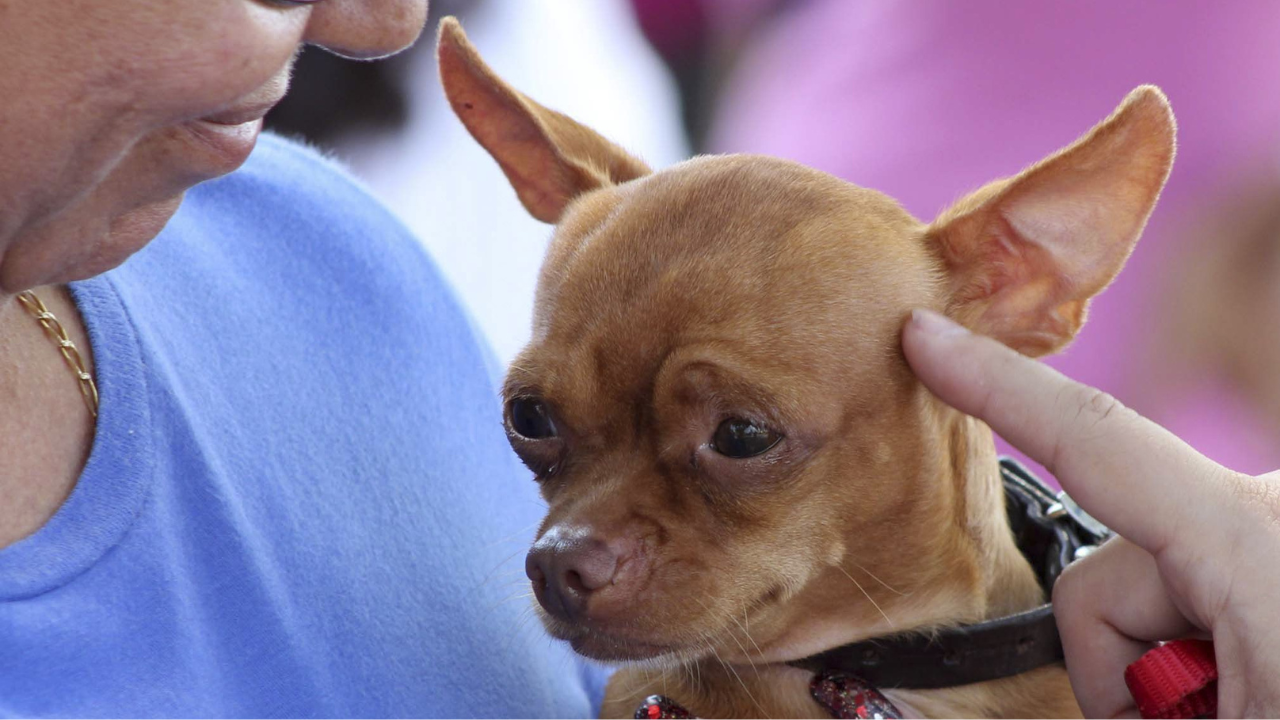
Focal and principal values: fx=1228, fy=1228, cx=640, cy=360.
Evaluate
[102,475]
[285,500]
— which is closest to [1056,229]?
[285,500]

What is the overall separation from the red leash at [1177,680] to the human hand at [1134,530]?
0.03 m

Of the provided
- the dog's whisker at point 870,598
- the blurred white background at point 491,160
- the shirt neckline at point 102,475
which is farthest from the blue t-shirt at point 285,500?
the blurred white background at point 491,160

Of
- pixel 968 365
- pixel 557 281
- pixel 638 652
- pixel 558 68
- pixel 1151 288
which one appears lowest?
pixel 558 68

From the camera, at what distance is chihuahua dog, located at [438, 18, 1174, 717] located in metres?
1.32

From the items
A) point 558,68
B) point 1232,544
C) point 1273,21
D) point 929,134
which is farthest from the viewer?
point 558,68

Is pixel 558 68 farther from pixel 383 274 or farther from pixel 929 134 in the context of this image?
pixel 383 274

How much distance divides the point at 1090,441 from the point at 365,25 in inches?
29.4

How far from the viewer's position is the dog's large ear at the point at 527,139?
1610 millimetres

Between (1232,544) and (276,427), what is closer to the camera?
(1232,544)

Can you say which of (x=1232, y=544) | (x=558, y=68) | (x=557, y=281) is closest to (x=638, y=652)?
(x=557, y=281)

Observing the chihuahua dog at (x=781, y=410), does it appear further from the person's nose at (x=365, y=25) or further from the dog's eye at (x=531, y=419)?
the person's nose at (x=365, y=25)

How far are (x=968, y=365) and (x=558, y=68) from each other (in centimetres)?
250

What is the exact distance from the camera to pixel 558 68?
3.53 meters

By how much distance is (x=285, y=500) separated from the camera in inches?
54.3
